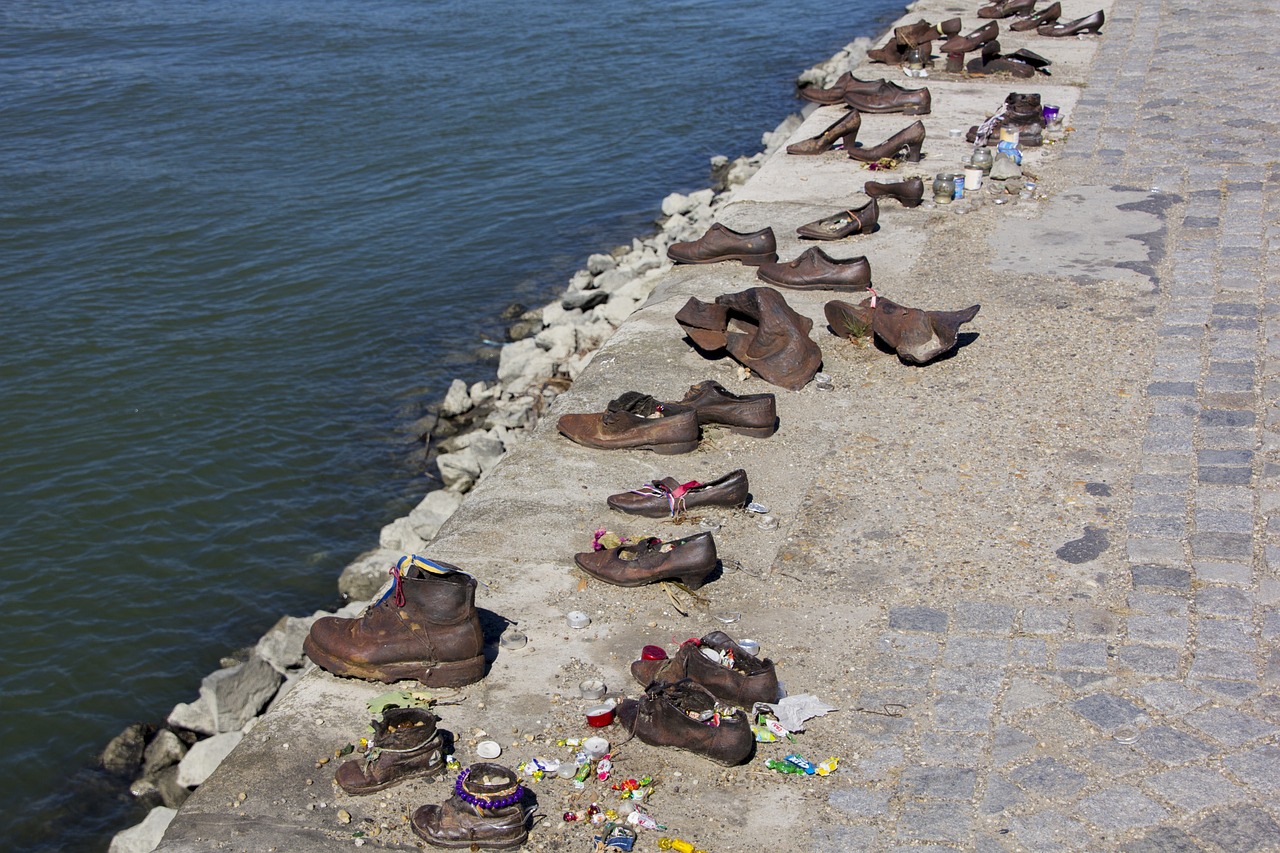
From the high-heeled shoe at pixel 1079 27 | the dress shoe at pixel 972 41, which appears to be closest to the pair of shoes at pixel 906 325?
the dress shoe at pixel 972 41

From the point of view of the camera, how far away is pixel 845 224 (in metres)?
10.3

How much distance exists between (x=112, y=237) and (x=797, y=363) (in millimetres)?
10717

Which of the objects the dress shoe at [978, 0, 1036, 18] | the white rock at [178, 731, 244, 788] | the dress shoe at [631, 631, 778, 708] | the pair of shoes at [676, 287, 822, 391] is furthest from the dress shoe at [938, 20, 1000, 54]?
the white rock at [178, 731, 244, 788]

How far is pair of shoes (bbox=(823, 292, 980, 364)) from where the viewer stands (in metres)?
8.13

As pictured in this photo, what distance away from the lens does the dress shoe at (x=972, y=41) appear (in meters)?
14.4

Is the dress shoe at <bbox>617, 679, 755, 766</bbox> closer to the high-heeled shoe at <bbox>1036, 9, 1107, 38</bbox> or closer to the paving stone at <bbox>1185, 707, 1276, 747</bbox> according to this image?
the paving stone at <bbox>1185, 707, 1276, 747</bbox>

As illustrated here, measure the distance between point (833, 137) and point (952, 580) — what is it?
23.9ft

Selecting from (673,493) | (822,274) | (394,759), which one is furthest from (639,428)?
(394,759)

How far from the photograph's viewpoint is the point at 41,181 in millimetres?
16875

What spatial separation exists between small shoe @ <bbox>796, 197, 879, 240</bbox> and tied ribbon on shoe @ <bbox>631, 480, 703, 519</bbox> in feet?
13.4

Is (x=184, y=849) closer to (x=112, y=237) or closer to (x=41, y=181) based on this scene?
(x=112, y=237)

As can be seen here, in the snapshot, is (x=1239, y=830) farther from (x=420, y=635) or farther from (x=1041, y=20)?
(x=1041, y=20)

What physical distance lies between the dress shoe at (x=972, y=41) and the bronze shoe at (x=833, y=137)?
8.40 feet

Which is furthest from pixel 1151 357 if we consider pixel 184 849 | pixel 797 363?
pixel 184 849
